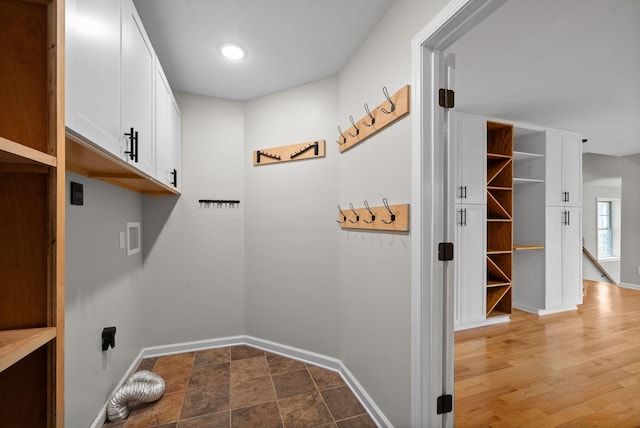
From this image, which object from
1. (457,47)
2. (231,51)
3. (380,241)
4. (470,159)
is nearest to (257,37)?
(231,51)

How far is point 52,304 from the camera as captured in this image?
659 millimetres

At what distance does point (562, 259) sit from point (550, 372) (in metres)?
2.22

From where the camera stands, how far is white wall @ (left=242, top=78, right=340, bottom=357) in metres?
2.44

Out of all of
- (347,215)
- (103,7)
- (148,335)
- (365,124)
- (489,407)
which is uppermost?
(103,7)

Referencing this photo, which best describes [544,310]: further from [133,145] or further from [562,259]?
[133,145]

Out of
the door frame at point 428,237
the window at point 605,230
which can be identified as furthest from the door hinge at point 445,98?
the window at point 605,230

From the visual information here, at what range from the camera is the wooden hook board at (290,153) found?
8.08 feet

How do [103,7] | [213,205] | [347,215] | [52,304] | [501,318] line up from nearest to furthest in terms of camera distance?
[52,304]
[103,7]
[347,215]
[213,205]
[501,318]

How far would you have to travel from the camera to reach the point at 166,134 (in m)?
2.15

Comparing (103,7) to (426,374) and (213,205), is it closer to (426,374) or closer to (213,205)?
(213,205)

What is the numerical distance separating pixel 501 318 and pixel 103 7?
178 inches

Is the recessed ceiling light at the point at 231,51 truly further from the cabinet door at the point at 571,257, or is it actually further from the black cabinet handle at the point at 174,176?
the cabinet door at the point at 571,257

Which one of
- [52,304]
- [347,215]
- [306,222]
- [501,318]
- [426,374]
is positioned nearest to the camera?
[52,304]

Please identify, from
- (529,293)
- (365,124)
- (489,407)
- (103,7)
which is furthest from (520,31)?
(529,293)
